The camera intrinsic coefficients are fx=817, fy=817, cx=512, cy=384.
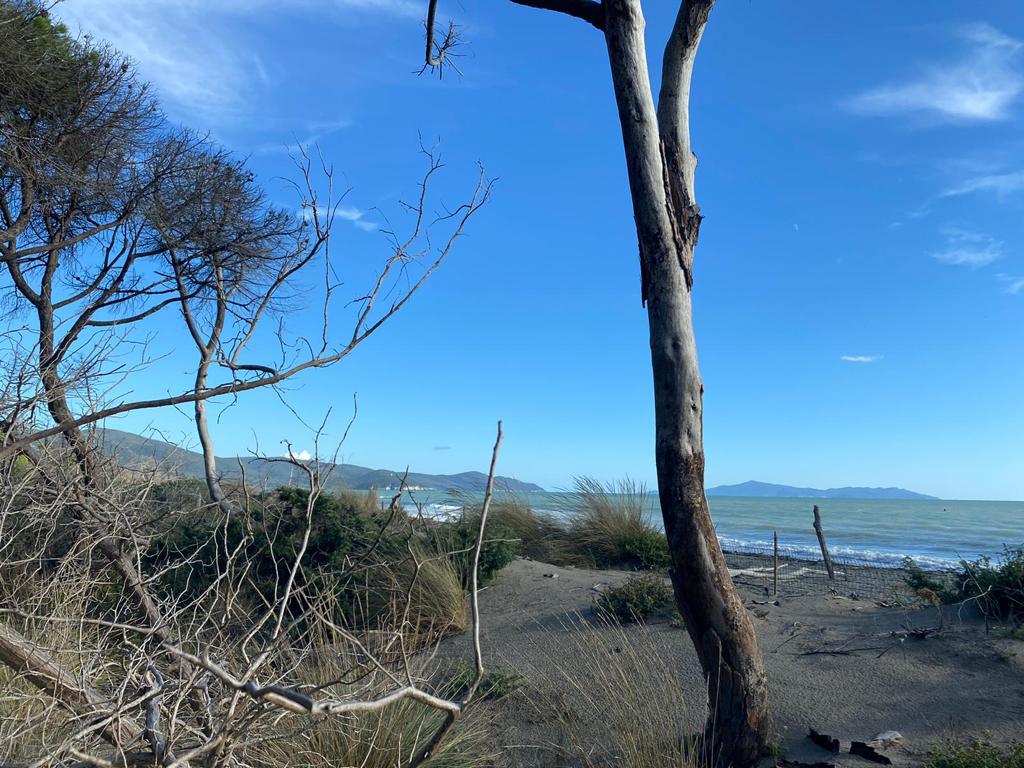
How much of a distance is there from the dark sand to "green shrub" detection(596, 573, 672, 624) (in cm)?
21

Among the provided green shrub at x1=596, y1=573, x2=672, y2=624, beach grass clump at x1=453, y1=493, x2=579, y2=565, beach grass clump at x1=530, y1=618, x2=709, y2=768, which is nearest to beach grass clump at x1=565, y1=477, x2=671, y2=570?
beach grass clump at x1=453, y1=493, x2=579, y2=565

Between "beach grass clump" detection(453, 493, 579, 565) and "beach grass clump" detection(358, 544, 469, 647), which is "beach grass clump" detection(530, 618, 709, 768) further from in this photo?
"beach grass clump" detection(453, 493, 579, 565)

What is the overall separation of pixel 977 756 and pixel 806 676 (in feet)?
6.28

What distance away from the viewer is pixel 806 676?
6262 mm

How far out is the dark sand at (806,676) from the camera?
508 centimetres

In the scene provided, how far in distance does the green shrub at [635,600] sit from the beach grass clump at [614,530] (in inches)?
128

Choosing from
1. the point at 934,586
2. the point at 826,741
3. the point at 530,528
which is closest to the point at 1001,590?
the point at 934,586

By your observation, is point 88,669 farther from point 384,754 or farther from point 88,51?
point 88,51

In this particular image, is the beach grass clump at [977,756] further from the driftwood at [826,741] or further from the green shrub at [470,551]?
the green shrub at [470,551]

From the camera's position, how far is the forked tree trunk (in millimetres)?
4715

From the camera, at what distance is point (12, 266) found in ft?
32.4

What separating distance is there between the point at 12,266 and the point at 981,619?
11.0m

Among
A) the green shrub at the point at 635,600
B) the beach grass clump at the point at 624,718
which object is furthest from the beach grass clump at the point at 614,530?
the beach grass clump at the point at 624,718

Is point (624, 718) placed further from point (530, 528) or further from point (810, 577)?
point (810, 577)
